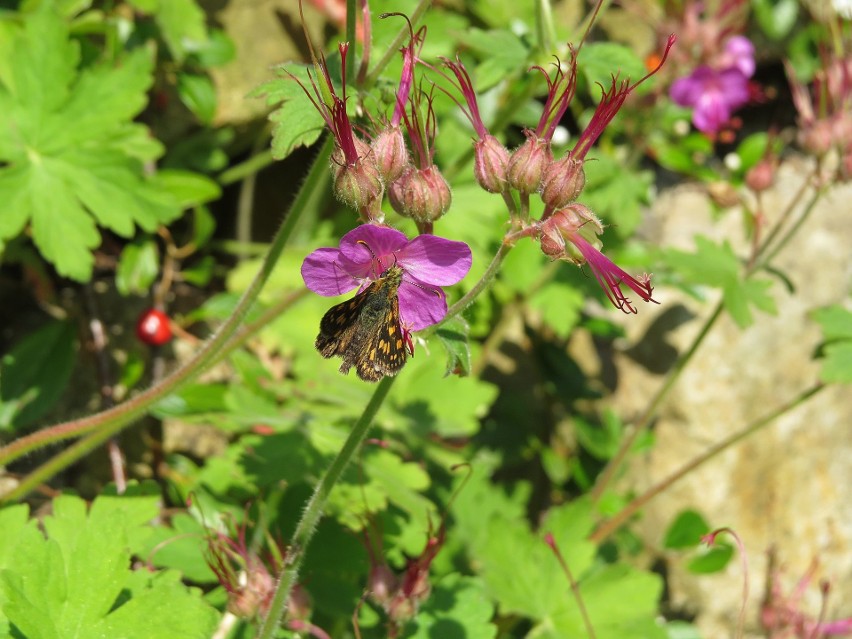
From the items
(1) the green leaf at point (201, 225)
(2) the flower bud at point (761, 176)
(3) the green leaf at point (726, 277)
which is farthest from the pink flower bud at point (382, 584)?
(2) the flower bud at point (761, 176)

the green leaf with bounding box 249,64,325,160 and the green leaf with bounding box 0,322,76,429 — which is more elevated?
the green leaf with bounding box 249,64,325,160

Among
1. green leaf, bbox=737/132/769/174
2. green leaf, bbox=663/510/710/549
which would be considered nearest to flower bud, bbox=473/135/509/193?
green leaf, bbox=663/510/710/549

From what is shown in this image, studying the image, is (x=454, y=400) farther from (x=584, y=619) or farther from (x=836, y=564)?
(x=836, y=564)

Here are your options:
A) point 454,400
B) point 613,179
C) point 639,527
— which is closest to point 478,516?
point 454,400

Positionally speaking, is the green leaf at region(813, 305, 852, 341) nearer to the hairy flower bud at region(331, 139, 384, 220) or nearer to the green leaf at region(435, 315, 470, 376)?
the green leaf at region(435, 315, 470, 376)

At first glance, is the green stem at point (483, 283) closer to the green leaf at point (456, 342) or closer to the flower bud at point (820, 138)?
the green leaf at point (456, 342)

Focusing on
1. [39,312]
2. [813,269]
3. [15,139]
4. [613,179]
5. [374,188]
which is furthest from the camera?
[813,269]

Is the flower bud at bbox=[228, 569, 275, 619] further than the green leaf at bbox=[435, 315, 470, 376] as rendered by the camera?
Yes
